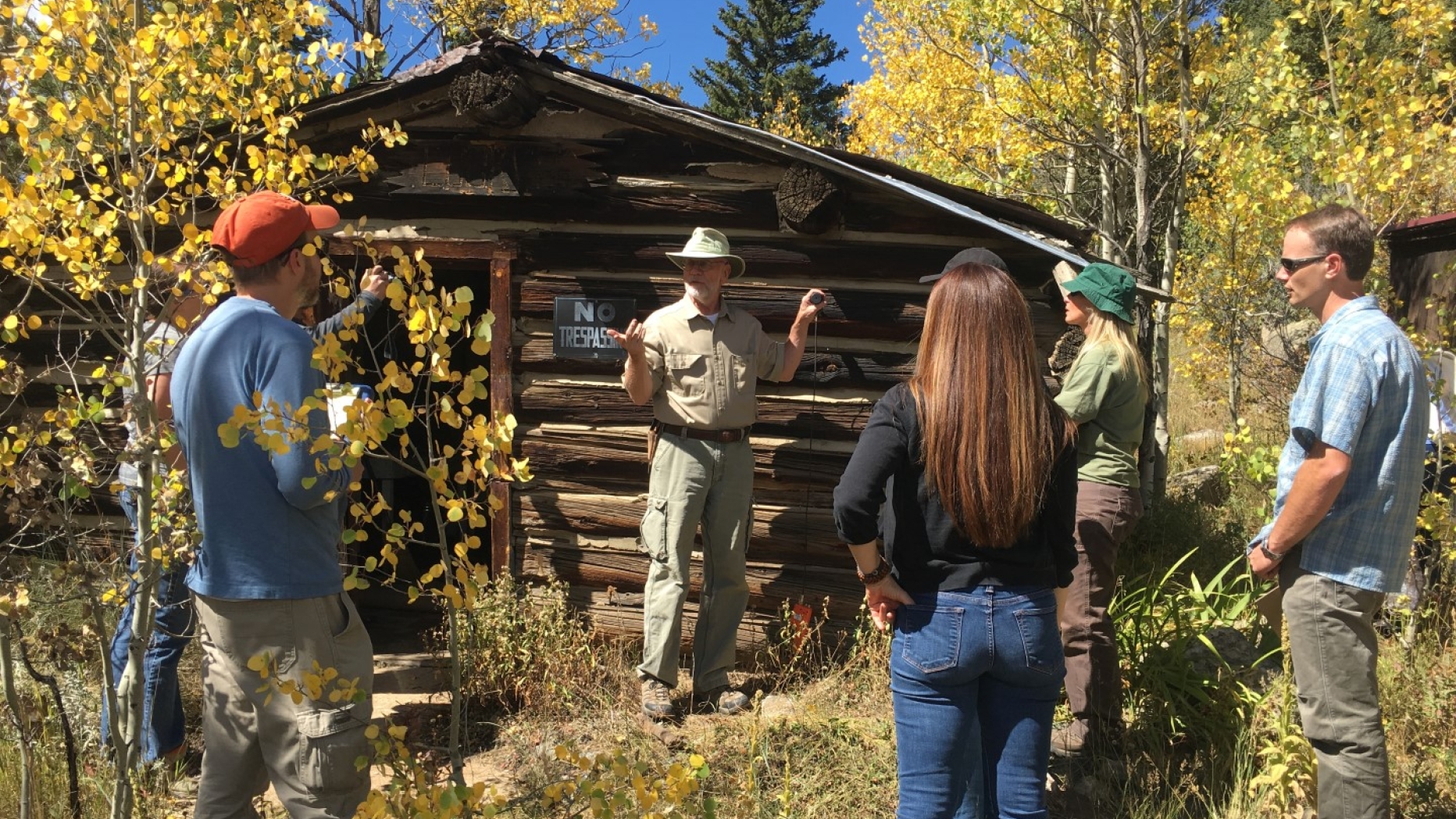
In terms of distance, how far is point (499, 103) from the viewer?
4.96m

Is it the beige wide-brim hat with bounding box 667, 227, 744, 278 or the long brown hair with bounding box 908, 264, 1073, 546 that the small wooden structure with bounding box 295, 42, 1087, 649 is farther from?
the long brown hair with bounding box 908, 264, 1073, 546

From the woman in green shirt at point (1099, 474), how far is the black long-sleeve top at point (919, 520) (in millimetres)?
1390

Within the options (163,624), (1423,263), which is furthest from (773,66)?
(163,624)

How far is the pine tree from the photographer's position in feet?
111

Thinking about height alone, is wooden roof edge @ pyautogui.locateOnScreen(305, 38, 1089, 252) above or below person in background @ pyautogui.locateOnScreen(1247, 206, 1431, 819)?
above

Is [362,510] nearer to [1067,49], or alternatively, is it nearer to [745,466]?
[745,466]

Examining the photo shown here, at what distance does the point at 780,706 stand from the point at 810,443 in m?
1.35

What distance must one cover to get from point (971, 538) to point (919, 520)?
0.14 metres

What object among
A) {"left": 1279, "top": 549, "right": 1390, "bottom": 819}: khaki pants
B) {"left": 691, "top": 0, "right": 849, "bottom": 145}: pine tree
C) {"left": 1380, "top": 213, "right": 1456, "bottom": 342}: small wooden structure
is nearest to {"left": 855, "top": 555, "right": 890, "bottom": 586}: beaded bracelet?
{"left": 1279, "top": 549, "right": 1390, "bottom": 819}: khaki pants

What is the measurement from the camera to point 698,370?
14.6 ft

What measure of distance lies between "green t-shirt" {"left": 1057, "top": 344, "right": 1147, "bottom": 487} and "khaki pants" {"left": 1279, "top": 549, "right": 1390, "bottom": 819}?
3.24ft

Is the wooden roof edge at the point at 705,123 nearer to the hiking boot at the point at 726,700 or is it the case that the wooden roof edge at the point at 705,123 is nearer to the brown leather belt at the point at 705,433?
the brown leather belt at the point at 705,433

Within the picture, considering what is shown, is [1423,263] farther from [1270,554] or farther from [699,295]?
[699,295]

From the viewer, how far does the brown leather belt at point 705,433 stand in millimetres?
4445
